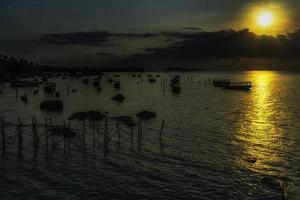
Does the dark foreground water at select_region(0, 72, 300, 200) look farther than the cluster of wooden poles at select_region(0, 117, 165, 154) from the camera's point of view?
No

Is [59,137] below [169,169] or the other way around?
the other way around

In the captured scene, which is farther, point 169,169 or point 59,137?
point 59,137

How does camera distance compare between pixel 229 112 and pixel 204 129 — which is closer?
pixel 204 129

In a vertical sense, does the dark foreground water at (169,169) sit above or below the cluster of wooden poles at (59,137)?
below

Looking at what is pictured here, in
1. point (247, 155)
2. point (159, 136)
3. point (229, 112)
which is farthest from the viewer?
point (229, 112)

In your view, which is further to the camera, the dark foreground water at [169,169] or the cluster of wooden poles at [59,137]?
the cluster of wooden poles at [59,137]

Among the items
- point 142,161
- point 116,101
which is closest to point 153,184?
point 142,161

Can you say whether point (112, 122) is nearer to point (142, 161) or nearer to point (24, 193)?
point (142, 161)

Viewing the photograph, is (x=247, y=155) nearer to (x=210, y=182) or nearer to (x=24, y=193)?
(x=210, y=182)

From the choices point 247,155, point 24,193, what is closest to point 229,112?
point 247,155

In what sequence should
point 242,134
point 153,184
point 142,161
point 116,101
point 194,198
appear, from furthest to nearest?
1. point 116,101
2. point 242,134
3. point 142,161
4. point 153,184
5. point 194,198

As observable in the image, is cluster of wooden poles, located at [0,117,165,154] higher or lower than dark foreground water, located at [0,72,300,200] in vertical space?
higher
